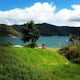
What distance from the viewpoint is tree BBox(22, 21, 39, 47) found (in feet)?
233

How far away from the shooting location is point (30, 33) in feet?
234

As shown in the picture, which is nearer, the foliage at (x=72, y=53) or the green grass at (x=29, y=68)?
the green grass at (x=29, y=68)

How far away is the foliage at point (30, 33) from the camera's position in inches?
2794

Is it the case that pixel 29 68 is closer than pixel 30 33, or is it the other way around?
pixel 29 68

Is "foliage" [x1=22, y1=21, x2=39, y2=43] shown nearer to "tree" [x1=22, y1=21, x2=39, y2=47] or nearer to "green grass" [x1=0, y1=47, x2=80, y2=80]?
"tree" [x1=22, y1=21, x2=39, y2=47]

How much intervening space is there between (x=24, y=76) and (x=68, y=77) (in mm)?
5279

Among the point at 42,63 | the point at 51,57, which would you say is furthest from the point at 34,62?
the point at 51,57

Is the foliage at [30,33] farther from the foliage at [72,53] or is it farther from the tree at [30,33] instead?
the foliage at [72,53]

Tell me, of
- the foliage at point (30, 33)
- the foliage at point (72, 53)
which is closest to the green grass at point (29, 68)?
the foliage at point (72, 53)

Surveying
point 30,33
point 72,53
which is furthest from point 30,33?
point 72,53

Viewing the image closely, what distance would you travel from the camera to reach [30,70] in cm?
1556

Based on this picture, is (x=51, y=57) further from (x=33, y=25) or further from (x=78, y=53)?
(x=33, y=25)

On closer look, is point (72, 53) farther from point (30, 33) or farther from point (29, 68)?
point (30, 33)

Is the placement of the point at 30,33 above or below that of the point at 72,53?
above
